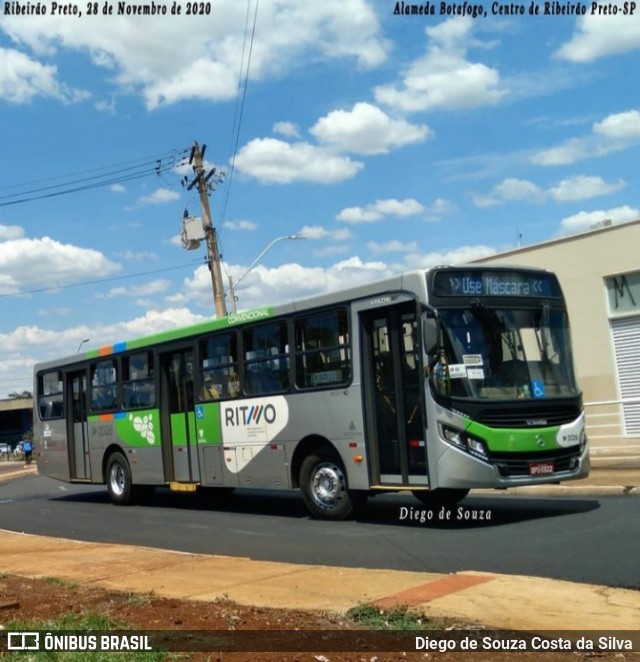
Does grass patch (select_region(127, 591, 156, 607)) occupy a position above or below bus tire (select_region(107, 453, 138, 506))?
below

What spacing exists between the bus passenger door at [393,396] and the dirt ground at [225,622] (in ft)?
15.0

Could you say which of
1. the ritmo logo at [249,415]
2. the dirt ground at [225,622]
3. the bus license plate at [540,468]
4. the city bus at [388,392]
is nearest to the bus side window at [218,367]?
the city bus at [388,392]

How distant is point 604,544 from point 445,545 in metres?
1.71

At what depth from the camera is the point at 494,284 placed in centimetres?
1177

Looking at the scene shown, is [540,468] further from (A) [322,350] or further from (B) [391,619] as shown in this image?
(B) [391,619]

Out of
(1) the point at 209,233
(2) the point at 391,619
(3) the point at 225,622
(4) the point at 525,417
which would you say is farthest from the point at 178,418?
(1) the point at 209,233

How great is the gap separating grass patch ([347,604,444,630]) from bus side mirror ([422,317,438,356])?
450 cm

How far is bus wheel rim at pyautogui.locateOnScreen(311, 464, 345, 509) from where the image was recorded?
41.8 ft

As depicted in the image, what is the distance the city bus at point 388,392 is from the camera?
11.1m

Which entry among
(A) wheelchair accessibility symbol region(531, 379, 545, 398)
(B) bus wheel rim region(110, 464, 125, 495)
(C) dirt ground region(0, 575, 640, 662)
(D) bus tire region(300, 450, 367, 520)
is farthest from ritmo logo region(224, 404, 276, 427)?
(C) dirt ground region(0, 575, 640, 662)

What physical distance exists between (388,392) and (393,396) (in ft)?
0.34

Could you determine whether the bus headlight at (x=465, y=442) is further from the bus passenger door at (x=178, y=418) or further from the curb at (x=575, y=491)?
the bus passenger door at (x=178, y=418)

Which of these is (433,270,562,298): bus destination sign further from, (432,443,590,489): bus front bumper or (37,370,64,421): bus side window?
(37,370,64,421): bus side window

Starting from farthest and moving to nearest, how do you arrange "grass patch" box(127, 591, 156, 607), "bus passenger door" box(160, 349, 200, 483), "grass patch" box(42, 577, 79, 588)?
"bus passenger door" box(160, 349, 200, 483) < "grass patch" box(42, 577, 79, 588) < "grass patch" box(127, 591, 156, 607)
